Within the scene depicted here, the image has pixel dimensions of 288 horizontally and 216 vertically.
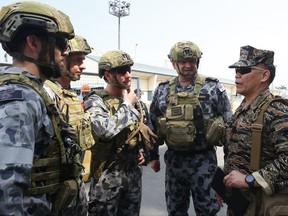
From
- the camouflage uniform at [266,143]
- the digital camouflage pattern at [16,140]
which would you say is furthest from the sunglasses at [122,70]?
the digital camouflage pattern at [16,140]

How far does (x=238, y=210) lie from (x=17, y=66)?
169 cm

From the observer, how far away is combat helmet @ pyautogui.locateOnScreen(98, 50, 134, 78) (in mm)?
2641

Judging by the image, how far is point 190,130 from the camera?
2850 mm

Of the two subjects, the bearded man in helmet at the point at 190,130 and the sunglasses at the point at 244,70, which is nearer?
the sunglasses at the point at 244,70

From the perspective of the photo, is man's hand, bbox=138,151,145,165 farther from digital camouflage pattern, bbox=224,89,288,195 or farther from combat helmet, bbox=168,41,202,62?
combat helmet, bbox=168,41,202,62

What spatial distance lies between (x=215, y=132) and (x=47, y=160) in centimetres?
186

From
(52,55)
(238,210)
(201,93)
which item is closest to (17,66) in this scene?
(52,55)

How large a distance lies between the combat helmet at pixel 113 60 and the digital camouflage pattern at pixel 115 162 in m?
0.27

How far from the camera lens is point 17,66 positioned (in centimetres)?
134

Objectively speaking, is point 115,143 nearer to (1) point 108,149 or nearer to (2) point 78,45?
(1) point 108,149

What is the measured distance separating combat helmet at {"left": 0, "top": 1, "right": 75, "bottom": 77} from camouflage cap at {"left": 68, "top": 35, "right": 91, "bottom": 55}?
117 centimetres

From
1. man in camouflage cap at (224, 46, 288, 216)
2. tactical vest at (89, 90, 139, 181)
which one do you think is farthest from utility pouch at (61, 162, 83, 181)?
man in camouflage cap at (224, 46, 288, 216)

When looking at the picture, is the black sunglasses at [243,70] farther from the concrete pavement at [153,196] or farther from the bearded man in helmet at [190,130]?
the concrete pavement at [153,196]

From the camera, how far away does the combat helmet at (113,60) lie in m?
2.64
